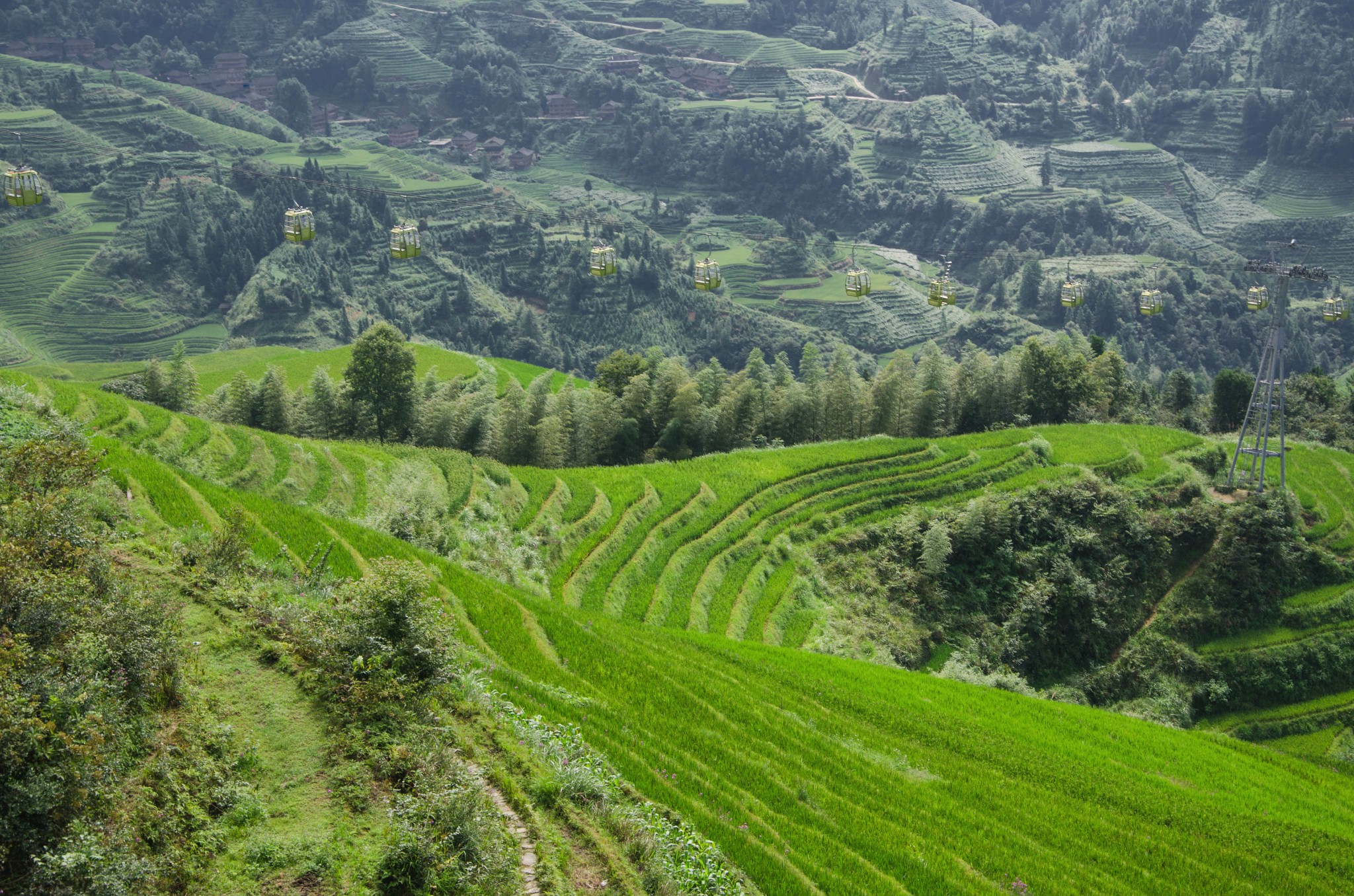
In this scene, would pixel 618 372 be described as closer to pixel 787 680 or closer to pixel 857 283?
pixel 857 283

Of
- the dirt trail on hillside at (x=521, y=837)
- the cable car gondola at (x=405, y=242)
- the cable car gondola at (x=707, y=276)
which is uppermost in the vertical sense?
the cable car gondola at (x=405, y=242)

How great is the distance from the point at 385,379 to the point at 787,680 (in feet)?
120

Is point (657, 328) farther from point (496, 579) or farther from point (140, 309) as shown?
point (496, 579)

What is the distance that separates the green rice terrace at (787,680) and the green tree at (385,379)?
10145 mm

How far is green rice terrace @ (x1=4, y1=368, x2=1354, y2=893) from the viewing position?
18531mm

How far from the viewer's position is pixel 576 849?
1411cm

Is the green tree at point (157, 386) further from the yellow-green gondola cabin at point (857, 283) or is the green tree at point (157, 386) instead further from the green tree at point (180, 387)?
the yellow-green gondola cabin at point (857, 283)

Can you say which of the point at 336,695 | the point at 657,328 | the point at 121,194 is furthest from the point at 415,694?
the point at 121,194

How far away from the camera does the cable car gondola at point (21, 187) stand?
4225cm

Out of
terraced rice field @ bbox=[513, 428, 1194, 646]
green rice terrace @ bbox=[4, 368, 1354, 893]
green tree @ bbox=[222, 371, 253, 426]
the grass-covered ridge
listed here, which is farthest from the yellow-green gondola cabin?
green tree @ bbox=[222, 371, 253, 426]

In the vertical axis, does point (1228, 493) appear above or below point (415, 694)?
below

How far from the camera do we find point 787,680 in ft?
91.1

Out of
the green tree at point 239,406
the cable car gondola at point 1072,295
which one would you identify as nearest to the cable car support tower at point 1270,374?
the cable car gondola at point 1072,295

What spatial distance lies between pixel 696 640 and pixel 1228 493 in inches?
1396
